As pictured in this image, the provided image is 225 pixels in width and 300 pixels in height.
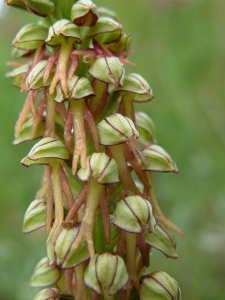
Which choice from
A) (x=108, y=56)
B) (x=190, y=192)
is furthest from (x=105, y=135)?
(x=190, y=192)

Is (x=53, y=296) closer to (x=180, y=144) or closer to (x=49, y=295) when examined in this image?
(x=49, y=295)

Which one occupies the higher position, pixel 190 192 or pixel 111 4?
pixel 111 4

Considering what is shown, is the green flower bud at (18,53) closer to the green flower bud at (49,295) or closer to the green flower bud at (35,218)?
the green flower bud at (35,218)

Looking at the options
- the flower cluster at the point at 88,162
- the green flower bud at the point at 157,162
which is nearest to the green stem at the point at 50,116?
the flower cluster at the point at 88,162

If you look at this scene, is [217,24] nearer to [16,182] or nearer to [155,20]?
[155,20]

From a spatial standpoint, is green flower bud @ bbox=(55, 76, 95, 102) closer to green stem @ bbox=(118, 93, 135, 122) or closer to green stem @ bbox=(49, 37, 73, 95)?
green stem @ bbox=(49, 37, 73, 95)

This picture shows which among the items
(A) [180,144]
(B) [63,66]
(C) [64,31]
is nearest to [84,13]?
(C) [64,31]
